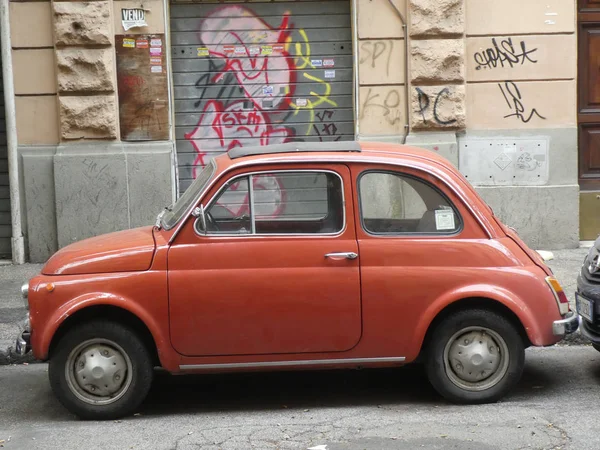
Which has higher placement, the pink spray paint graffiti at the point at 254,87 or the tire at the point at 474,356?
the pink spray paint graffiti at the point at 254,87

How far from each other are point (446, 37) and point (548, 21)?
1231mm

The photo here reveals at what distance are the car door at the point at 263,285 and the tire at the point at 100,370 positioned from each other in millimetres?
296

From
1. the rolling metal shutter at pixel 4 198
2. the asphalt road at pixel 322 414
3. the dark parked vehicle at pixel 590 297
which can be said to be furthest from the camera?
the rolling metal shutter at pixel 4 198

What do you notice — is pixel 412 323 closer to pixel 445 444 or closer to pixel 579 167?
pixel 445 444

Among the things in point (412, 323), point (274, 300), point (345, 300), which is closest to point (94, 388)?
point (274, 300)

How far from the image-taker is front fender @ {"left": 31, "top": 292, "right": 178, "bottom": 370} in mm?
5988

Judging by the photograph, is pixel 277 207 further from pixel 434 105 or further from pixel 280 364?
pixel 434 105

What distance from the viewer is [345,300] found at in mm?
6090

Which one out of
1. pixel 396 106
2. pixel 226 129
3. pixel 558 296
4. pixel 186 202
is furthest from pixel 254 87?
pixel 558 296

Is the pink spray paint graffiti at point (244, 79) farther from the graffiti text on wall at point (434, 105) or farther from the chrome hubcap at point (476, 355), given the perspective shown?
the chrome hubcap at point (476, 355)

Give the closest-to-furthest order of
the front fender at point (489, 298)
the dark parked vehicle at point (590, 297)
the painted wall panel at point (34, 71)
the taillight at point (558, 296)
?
the front fender at point (489, 298), the taillight at point (558, 296), the dark parked vehicle at point (590, 297), the painted wall panel at point (34, 71)

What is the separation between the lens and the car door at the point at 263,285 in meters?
6.06

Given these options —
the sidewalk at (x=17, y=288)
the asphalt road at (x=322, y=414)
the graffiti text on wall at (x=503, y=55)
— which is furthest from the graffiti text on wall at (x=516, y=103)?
the asphalt road at (x=322, y=414)

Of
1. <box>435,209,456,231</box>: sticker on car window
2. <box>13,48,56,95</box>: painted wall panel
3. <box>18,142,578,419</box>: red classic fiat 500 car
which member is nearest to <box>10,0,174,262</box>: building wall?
<box>13,48,56,95</box>: painted wall panel
